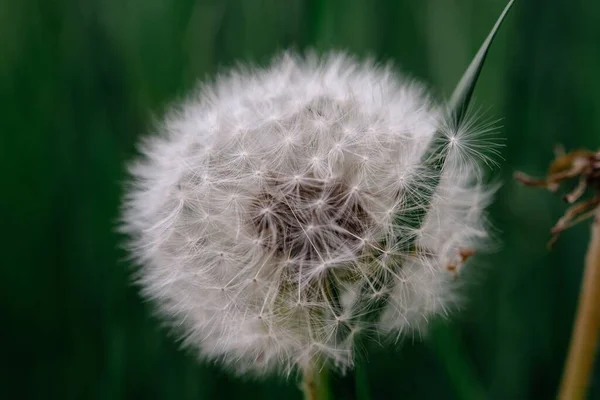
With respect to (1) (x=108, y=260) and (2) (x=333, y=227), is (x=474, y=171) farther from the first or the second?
(1) (x=108, y=260)

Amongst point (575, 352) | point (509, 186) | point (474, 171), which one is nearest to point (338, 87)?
point (474, 171)

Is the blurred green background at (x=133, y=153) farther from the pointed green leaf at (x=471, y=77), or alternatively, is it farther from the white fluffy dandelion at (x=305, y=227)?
the pointed green leaf at (x=471, y=77)

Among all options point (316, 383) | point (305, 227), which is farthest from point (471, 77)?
point (316, 383)

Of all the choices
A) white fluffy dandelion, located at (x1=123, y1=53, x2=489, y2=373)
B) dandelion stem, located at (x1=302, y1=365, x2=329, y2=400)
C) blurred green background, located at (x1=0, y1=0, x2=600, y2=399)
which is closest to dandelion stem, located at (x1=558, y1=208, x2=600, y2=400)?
white fluffy dandelion, located at (x1=123, y1=53, x2=489, y2=373)

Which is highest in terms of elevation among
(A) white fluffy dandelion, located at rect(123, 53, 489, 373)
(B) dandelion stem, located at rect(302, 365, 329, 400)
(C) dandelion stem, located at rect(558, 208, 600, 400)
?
(A) white fluffy dandelion, located at rect(123, 53, 489, 373)

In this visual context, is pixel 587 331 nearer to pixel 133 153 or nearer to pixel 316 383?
pixel 316 383

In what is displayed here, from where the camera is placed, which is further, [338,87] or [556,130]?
[556,130]

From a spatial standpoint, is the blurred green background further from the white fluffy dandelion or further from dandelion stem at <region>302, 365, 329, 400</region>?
dandelion stem at <region>302, 365, 329, 400</region>

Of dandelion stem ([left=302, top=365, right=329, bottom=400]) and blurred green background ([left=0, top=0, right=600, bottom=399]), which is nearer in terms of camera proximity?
dandelion stem ([left=302, top=365, right=329, bottom=400])
